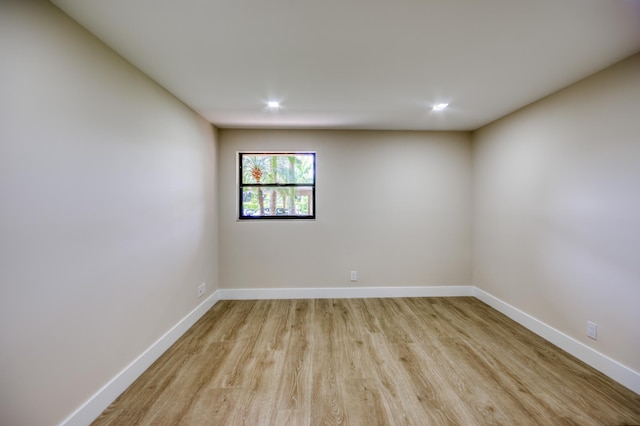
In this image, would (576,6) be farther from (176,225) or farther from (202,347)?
(202,347)

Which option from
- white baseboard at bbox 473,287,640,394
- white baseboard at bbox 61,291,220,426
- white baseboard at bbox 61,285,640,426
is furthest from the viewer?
white baseboard at bbox 473,287,640,394

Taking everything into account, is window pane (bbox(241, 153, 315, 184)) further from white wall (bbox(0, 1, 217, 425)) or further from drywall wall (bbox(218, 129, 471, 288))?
white wall (bbox(0, 1, 217, 425))

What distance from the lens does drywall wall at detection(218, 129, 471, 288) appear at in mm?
3633

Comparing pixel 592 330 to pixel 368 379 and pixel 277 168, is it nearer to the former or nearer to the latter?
pixel 368 379

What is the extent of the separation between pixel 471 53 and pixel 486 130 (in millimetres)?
2042

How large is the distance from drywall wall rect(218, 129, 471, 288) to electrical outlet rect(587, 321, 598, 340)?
5.41ft

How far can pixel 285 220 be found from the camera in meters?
3.65

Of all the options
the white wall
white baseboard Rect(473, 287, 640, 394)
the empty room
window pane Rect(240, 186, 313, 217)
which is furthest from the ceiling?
white baseboard Rect(473, 287, 640, 394)

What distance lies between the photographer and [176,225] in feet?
8.42

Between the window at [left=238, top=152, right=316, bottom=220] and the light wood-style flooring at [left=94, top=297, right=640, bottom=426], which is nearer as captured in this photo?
the light wood-style flooring at [left=94, top=297, right=640, bottom=426]

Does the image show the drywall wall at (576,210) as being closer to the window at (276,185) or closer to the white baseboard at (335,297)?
the white baseboard at (335,297)

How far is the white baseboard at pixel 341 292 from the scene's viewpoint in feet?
11.9

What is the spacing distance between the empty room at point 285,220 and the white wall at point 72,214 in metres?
0.01

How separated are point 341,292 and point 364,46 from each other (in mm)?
2999
